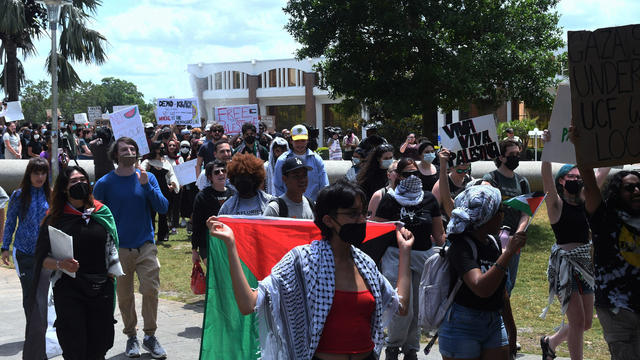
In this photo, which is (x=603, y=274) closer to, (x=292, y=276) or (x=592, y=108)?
(x=592, y=108)

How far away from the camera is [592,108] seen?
4277 millimetres

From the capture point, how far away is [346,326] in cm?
346

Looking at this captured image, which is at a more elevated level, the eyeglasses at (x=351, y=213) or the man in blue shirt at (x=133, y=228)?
the eyeglasses at (x=351, y=213)

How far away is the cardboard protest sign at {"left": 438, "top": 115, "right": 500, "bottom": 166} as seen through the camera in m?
7.61

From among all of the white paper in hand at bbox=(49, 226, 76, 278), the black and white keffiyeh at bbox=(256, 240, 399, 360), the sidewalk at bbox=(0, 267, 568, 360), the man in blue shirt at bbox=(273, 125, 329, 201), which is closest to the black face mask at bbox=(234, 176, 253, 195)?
the white paper in hand at bbox=(49, 226, 76, 278)

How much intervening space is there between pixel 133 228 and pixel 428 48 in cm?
1205

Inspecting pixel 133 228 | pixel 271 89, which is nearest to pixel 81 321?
pixel 133 228

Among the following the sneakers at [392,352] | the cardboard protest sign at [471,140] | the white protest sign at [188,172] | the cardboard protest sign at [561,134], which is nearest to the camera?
the cardboard protest sign at [561,134]

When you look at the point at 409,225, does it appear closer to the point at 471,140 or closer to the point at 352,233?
the point at 471,140

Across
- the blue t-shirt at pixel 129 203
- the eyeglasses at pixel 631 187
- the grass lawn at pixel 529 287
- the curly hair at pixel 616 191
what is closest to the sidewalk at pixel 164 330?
the grass lawn at pixel 529 287

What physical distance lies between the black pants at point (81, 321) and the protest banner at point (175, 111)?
1492 cm

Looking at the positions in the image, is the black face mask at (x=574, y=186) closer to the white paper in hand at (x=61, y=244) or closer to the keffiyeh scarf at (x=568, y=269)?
the keffiyeh scarf at (x=568, y=269)

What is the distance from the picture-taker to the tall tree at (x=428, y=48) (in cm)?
1722

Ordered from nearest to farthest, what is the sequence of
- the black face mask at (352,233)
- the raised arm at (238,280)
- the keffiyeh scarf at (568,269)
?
the raised arm at (238,280), the black face mask at (352,233), the keffiyeh scarf at (568,269)
